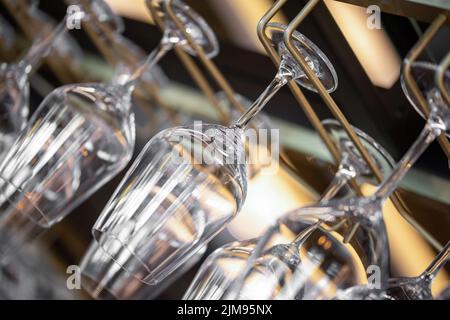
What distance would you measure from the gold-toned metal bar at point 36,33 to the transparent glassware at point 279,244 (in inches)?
21.6

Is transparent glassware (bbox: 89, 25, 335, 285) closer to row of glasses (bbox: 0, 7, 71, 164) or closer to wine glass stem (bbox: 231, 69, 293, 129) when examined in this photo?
wine glass stem (bbox: 231, 69, 293, 129)

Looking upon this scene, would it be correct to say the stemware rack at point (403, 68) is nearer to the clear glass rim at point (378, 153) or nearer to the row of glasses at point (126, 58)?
the clear glass rim at point (378, 153)

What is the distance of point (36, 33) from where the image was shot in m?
1.12

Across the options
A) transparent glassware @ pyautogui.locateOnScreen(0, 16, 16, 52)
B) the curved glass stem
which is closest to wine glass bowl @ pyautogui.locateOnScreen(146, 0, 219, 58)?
the curved glass stem

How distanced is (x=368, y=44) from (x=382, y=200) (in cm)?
26

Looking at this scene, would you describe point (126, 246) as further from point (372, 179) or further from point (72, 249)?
point (72, 249)

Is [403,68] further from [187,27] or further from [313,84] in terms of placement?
[187,27]

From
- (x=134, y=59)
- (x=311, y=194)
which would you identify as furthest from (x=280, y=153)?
(x=134, y=59)

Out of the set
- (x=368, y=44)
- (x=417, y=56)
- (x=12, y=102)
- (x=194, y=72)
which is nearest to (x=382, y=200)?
(x=417, y=56)

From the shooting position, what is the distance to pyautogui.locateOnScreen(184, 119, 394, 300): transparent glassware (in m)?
0.55

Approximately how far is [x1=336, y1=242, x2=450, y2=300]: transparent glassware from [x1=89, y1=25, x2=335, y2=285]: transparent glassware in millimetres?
130

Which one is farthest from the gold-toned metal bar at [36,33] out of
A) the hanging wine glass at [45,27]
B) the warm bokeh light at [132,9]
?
the warm bokeh light at [132,9]

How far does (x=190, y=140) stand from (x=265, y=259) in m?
0.12
